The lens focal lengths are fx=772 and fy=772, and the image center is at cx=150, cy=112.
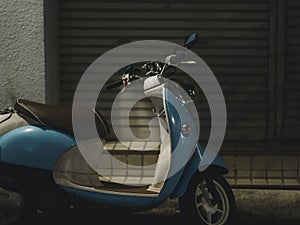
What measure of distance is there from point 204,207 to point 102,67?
3156mm

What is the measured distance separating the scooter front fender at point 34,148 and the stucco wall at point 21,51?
7.86 ft

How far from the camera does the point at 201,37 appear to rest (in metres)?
8.74

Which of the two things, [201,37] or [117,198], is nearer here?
[117,198]

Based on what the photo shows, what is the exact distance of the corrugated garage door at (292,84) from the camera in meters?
8.75

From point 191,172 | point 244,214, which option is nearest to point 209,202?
point 191,172

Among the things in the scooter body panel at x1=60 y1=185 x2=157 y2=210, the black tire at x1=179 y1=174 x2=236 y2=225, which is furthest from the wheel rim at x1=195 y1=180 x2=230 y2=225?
the scooter body panel at x1=60 y1=185 x2=157 y2=210

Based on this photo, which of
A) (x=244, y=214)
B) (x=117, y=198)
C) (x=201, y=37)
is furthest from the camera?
(x=201, y=37)

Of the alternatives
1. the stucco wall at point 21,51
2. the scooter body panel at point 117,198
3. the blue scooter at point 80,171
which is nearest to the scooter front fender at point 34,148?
the blue scooter at point 80,171

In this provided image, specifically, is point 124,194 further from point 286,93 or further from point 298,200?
point 286,93

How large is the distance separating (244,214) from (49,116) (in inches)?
82.9

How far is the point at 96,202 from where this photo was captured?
19.8 ft

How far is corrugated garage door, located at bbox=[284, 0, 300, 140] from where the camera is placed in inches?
344

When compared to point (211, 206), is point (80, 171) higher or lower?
higher

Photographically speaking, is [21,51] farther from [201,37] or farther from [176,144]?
[176,144]
